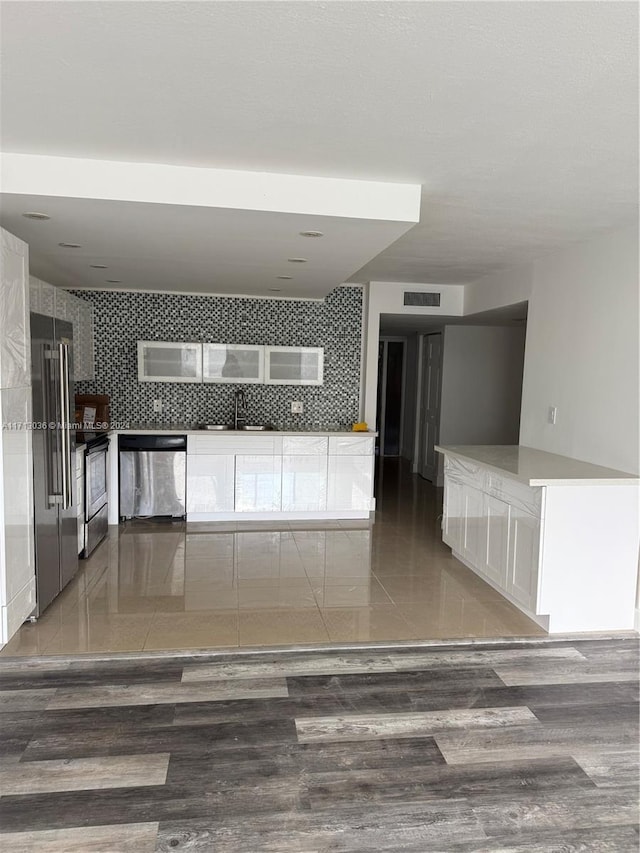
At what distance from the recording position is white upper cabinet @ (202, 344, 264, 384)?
243 inches

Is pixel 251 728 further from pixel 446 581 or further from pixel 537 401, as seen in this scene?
pixel 537 401

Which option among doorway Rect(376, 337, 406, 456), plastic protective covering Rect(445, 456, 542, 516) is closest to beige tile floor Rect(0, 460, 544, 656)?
plastic protective covering Rect(445, 456, 542, 516)

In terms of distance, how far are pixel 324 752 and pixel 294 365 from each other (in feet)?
14.8

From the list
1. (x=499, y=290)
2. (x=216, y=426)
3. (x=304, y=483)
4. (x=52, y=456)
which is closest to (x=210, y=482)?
(x=216, y=426)

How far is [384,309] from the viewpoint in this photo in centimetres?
627

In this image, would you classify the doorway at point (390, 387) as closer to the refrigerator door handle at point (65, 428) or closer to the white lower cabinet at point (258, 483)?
the white lower cabinet at point (258, 483)

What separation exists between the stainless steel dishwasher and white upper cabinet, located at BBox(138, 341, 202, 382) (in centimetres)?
83

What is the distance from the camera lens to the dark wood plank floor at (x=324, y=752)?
74.2 inches

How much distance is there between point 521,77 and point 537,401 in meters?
3.14

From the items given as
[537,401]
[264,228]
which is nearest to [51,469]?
[264,228]

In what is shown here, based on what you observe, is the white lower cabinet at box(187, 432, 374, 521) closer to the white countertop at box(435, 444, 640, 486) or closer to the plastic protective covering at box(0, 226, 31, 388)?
the white countertop at box(435, 444, 640, 486)

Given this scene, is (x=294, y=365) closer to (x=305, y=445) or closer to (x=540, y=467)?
(x=305, y=445)

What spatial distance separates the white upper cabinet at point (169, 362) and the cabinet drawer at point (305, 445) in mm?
1251

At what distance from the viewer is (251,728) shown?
2.43 meters
